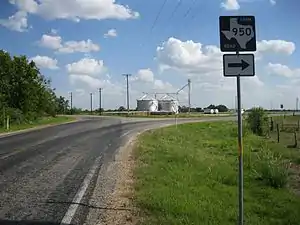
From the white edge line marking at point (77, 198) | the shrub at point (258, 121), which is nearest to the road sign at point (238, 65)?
the white edge line marking at point (77, 198)

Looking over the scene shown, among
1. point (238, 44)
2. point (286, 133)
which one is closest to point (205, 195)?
point (238, 44)

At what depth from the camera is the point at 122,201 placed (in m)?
8.95

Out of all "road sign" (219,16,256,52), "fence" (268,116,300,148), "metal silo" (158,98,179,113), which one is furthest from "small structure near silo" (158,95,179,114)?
"road sign" (219,16,256,52)

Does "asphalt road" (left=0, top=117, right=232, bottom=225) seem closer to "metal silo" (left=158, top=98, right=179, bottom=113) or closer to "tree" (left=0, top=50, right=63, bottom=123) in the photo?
"tree" (left=0, top=50, right=63, bottom=123)

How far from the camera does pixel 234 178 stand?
12312 mm

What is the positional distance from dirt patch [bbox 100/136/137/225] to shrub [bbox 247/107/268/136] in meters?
33.8

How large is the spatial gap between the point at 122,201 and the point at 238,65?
4.08 m

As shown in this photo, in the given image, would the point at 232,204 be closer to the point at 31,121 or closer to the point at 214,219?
the point at 214,219

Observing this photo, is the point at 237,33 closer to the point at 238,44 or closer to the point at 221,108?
the point at 238,44

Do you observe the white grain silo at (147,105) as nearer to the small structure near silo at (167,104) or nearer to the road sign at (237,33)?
the small structure near silo at (167,104)

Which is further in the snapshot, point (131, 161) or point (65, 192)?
point (131, 161)

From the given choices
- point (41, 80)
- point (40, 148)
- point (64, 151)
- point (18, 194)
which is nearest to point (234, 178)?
point (18, 194)

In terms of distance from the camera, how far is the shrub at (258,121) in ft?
152

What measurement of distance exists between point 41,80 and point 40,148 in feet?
126
